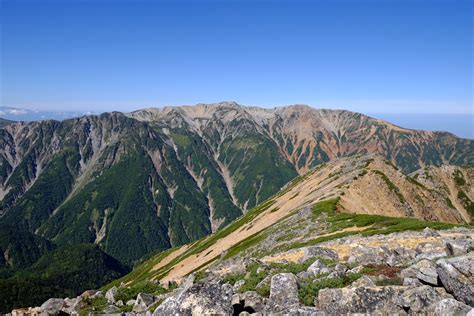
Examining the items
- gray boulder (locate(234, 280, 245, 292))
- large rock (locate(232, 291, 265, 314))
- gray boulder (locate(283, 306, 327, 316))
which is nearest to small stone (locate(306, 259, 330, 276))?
gray boulder (locate(234, 280, 245, 292))

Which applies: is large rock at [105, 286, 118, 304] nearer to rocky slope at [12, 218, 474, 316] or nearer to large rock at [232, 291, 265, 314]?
rocky slope at [12, 218, 474, 316]

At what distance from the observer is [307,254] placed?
32.0 metres

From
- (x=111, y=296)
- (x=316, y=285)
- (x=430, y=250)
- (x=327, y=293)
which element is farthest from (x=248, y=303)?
(x=430, y=250)

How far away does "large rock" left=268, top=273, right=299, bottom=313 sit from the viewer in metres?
18.2

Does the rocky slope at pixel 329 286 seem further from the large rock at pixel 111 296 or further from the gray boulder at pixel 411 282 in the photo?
the large rock at pixel 111 296

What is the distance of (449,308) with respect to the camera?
14633 millimetres

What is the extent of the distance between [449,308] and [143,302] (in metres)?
17.1

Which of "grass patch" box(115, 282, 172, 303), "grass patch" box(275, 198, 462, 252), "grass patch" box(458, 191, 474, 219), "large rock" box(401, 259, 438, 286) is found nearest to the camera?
"large rock" box(401, 259, 438, 286)

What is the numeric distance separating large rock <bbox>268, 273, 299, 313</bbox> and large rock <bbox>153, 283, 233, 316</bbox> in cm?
237

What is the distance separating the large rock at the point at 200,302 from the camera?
54.9 ft

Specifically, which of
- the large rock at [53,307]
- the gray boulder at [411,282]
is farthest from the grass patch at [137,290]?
the gray boulder at [411,282]

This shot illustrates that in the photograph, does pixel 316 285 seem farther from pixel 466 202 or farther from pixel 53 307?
pixel 466 202

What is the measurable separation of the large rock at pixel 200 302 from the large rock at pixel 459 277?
1003cm

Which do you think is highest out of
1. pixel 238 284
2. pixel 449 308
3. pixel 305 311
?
pixel 449 308
